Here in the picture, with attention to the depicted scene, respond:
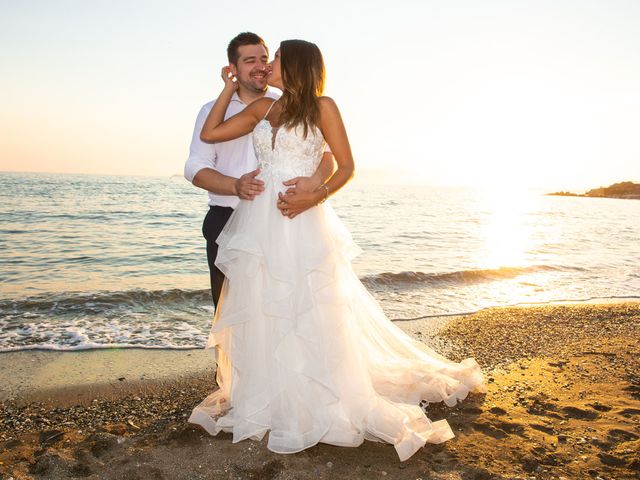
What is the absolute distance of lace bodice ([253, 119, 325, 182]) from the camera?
3.53 m

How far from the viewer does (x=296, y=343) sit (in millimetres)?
3486

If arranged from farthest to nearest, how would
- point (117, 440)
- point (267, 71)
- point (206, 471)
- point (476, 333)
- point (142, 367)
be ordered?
point (476, 333) < point (142, 367) < point (267, 71) < point (117, 440) < point (206, 471)

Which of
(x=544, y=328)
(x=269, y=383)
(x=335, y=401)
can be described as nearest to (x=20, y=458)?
(x=269, y=383)

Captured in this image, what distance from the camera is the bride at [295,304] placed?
3381mm

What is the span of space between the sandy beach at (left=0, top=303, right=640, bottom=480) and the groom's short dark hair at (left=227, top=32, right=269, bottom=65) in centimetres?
290

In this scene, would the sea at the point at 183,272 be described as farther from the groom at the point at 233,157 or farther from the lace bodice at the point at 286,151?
the lace bodice at the point at 286,151

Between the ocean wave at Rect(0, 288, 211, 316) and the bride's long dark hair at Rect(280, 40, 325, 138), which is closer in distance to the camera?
the bride's long dark hair at Rect(280, 40, 325, 138)

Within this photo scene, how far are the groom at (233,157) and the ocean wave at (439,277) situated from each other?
689 centimetres

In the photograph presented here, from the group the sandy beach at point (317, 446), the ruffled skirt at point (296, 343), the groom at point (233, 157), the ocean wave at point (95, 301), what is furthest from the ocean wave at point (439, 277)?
the ruffled skirt at point (296, 343)

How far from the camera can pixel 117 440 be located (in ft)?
12.0

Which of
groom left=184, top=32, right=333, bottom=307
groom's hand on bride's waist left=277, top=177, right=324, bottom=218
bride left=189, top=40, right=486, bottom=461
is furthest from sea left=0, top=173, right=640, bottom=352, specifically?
groom's hand on bride's waist left=277, top=177, right=324, bottom=218

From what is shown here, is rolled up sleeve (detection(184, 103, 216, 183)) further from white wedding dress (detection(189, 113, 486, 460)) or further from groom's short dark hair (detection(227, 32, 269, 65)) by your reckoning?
white wedding dress (detection(189, 113, 486, 460))

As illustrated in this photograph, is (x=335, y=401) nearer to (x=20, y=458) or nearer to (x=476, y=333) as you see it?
(x=20, y=458)

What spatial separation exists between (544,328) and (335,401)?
5.20 m
